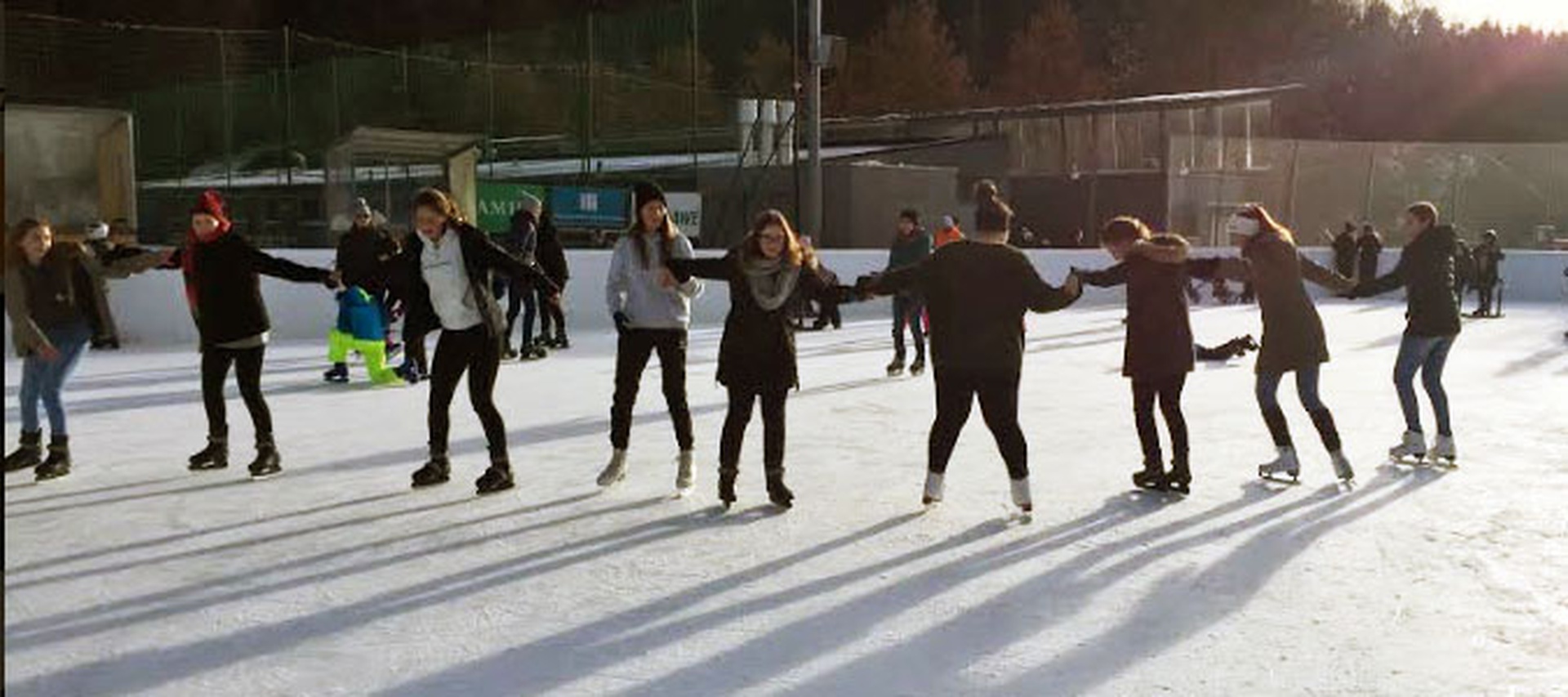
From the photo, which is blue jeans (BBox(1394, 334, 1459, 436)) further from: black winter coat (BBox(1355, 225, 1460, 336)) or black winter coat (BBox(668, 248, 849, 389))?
black winter coat (BBox(668, 248, 849, 389))

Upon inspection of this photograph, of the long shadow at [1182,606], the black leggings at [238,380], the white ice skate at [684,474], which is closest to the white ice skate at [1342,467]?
the long shadow at [1182,606]

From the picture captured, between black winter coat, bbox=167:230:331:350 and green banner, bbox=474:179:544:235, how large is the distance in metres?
11.1

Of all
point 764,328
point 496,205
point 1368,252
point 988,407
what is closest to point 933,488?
point 988,407

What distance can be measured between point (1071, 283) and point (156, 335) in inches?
421

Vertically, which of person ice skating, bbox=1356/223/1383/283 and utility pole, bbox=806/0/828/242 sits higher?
utility pole, bbox=806/0/828/242

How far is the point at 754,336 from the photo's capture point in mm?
5289

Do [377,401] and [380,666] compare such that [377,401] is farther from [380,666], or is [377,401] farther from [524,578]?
[380,666]

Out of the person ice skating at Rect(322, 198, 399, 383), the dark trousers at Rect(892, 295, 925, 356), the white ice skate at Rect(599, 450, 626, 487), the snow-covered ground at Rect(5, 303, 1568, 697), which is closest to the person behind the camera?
the snow-covered ground at Rect(5, 303, 1568, 697)

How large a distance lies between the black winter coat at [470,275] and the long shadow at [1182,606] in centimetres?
284

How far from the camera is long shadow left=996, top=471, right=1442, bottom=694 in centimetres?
336

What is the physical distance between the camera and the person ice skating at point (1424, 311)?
6281mm

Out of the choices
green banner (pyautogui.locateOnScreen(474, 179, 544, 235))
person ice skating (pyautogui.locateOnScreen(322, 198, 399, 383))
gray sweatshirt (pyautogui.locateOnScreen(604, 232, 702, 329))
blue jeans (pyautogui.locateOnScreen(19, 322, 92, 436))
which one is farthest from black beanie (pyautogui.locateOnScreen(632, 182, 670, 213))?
green banner (pyautogui.locateOnScreen(474, 179, 544, 235))

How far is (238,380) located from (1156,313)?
3.97 m

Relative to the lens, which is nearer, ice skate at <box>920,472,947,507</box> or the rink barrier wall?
ice skate at <box>920,472,947,507</box>
